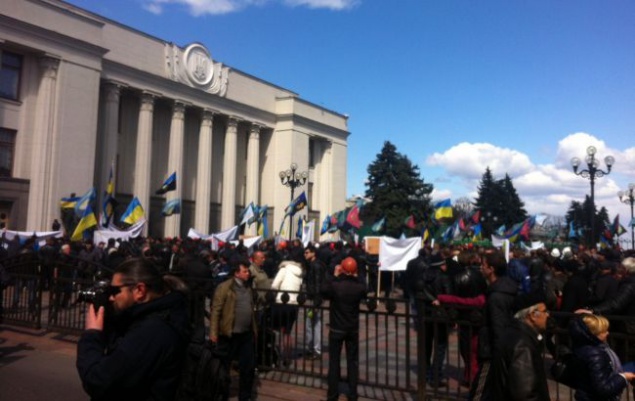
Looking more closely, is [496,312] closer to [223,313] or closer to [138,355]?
[223,313]

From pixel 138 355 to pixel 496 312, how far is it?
3.77 meters

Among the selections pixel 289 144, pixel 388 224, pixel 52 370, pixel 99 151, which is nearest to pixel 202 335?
pixel 52 370

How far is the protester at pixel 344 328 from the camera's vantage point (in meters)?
5.93

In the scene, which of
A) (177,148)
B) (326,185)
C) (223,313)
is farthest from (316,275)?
(326,185)

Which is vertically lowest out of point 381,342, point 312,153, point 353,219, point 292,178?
point 381,342

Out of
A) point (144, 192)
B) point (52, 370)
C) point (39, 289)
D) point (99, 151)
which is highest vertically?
point (99, 151)

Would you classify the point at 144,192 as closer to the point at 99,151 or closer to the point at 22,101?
the point at 99,151

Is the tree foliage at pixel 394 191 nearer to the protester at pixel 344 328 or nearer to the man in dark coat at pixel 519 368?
the protester at pixel 344 328

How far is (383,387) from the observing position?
6297 mm

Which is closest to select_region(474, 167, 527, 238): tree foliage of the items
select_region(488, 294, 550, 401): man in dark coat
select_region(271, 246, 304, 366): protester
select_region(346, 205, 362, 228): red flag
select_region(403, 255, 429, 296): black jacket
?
select_region(346, 205, 362, 228): red flag

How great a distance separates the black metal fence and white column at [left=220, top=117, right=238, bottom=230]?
95.3 ft

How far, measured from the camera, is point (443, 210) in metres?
24.8

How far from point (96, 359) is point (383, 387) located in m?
4.61

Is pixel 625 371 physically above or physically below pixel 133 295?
below
